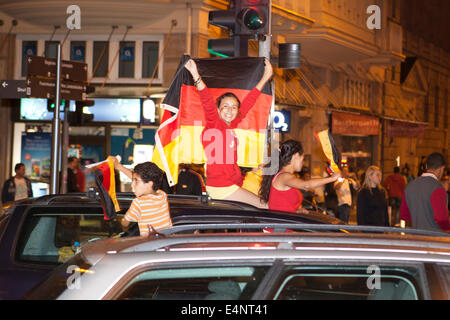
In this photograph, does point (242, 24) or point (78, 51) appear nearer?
point (242, 24)

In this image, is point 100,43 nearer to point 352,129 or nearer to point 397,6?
point 352,129

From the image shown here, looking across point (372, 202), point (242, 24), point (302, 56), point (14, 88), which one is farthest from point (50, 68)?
point (302, 56)

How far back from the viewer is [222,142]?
23.6ft

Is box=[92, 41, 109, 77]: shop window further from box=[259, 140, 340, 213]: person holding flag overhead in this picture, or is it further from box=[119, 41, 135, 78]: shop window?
box=[259, 140, 340, 213]: person holding flag overhead

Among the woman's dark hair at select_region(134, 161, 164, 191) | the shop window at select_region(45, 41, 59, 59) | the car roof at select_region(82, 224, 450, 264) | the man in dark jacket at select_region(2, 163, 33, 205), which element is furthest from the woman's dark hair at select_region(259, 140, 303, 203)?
the shop window at select_region(45, 41, 59, 59)

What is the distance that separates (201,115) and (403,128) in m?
23.1

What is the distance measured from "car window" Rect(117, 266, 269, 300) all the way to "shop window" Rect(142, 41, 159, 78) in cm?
1547

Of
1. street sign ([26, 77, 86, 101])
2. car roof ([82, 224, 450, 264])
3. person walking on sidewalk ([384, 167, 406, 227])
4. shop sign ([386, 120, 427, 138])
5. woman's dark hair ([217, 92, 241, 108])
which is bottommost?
person walking on sidewalk ([384, 167, 406, 227])

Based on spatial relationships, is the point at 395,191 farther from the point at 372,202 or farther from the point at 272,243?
the point at 272,243

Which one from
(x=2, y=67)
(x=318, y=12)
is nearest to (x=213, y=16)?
(x=2, y=67)

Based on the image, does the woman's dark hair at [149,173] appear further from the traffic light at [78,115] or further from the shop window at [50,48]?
the shop window at [50,48]

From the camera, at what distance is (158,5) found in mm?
17094

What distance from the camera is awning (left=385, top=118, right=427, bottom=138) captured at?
28812 millimetres

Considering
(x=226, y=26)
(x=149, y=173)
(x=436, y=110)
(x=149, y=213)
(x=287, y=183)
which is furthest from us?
(x=436, y=110)
